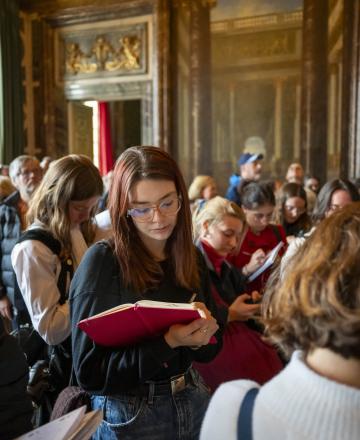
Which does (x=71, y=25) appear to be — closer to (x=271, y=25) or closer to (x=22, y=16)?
(x=22, y=16)

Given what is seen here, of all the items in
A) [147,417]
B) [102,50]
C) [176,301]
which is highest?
[102,50]

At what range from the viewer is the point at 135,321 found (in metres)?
1.43

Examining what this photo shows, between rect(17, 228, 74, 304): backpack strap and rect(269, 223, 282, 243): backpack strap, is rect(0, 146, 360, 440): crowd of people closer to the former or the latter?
rect(17, 228, 74, 304): backpack strap

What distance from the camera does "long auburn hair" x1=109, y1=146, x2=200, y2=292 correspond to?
5.46ft

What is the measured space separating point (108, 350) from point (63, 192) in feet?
3.46

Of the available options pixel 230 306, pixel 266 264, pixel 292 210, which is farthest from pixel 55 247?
pixel 292 210

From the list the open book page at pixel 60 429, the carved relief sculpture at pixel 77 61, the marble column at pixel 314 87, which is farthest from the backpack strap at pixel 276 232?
the carved relief sculpture at pixel 77 61

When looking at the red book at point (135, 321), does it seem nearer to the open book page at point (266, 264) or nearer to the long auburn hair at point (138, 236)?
the long auburn hair at point (138, 236)

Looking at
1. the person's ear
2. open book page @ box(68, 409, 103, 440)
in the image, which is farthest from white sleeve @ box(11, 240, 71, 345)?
the person's ear

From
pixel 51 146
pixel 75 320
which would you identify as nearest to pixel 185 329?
pixel 75 320

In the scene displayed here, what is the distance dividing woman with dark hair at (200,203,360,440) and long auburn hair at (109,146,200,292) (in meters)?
0.78

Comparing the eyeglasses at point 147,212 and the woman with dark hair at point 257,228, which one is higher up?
the eyeglasses at point 147,212

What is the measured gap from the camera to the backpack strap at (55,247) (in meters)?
2.28

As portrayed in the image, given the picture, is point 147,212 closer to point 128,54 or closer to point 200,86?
point 200,86
